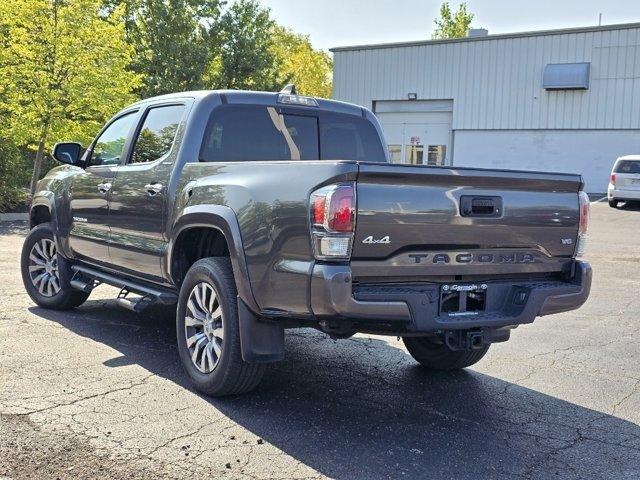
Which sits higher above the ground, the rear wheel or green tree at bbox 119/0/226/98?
green tree at bbox 119/0/226/98

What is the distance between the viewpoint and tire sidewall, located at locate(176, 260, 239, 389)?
4.28 metres

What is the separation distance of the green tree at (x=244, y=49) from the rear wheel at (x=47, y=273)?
95.2 feet

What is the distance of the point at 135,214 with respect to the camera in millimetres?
5406

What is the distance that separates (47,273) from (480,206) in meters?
4.69

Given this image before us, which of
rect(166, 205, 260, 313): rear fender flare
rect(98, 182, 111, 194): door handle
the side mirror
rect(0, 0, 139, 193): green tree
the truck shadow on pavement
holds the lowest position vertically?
the truck shadow on pavement

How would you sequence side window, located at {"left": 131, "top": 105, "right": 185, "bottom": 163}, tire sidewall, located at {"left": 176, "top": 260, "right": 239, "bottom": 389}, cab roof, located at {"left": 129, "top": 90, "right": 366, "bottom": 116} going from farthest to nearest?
side window, located at {"left": 131, "top": 105, "right": 185, "bottom": 163} < cab roof, located at {"left": 129, "top": 90, "right": 366, "bottom": 116} < tire sidewall, located at {"left": 176, "top": 260, "right": 239, "bottom": 389}

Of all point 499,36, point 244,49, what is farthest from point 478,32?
point 244,49

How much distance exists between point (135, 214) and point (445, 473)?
313 cm

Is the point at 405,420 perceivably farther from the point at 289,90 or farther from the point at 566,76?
the point at 566,76

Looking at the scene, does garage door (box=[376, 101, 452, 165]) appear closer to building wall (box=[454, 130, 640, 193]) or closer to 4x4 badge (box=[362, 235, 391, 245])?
building wall (box=[454, 130, 640, 193])

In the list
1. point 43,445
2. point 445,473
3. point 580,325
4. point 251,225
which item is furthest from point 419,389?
point 580,325

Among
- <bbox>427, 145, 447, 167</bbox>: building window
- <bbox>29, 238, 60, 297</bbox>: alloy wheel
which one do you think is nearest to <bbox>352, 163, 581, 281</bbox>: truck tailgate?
<bbox>29, 238, 60, 297</bbox>: alloy wheel

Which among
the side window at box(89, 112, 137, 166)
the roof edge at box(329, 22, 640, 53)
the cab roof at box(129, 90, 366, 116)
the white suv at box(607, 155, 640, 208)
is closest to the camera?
the cab roof at box(129, 90, 366, 116)

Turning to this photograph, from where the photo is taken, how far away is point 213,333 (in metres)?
4.51
